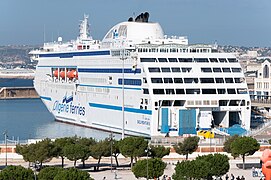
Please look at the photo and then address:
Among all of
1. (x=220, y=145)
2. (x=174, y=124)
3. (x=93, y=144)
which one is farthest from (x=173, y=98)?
(x=93, y=144)

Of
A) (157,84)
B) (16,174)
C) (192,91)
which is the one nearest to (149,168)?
(16,174)

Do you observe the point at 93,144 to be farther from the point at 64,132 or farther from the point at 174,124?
the point at 64,132

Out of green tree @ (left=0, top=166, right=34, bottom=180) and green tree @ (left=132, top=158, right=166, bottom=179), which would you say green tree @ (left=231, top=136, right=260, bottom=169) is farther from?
green tree @ (left=0, top=166, right=34, bottom=180)

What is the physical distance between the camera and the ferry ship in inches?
1876

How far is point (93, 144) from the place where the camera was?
38344mm

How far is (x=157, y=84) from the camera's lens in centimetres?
4744

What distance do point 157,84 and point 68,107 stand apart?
18.4 metres

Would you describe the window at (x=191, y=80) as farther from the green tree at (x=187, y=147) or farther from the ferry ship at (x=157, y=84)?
the green tree at (x=187, y=147)

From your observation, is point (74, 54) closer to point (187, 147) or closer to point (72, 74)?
point (72, 74)

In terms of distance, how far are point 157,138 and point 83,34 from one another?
24.1m

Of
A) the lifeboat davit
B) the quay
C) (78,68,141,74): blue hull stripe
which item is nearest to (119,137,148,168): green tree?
(78,68,141,74): blue hull stripe

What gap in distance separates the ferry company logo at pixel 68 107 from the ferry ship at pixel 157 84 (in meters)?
1.82

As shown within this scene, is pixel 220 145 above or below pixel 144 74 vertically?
below

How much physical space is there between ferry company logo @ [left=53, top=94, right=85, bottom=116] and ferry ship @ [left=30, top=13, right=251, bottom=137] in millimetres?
1821
